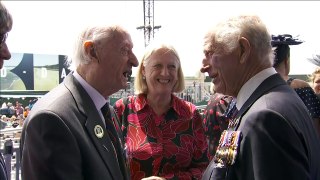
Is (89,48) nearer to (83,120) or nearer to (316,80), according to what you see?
(83,120)

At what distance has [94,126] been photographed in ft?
6.13

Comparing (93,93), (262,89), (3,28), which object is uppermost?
(3,28)

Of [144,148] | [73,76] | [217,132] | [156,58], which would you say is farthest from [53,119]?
[217,132]

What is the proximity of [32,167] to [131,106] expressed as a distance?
56.4 inches

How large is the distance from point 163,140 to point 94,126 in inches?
38.4

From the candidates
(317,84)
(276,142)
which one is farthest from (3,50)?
(317,84)

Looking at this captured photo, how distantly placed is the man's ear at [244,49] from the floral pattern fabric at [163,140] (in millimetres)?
1211

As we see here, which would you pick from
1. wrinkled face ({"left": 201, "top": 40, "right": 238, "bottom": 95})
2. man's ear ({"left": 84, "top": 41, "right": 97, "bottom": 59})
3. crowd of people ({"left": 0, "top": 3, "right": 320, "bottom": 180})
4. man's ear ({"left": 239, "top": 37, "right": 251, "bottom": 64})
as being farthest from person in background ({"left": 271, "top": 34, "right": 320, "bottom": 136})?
man's ear ({"left": 84, "top": 41, "right": 97, "bottom": 59})

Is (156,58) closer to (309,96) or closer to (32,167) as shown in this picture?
(309,96)

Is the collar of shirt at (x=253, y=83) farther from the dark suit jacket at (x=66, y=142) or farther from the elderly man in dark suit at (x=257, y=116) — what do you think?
the dark suit jacket at (x=66, y=142)

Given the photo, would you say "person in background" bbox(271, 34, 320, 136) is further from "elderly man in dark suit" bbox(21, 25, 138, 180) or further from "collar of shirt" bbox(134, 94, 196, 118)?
"elderly man in dark suit" bbox(21, 25, 138, 180)

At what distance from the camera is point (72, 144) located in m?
1.64

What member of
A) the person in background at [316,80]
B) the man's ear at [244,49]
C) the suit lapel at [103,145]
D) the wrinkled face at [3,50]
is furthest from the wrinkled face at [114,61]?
the person in background at [316,80]

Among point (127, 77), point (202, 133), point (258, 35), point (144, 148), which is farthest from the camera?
point (202, 133)
